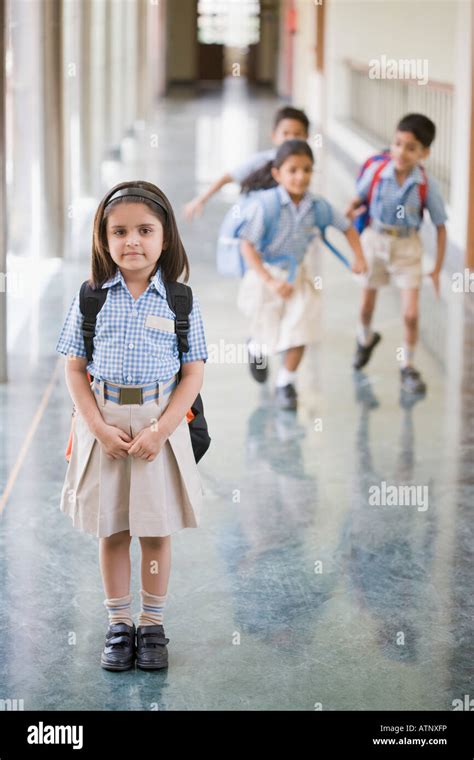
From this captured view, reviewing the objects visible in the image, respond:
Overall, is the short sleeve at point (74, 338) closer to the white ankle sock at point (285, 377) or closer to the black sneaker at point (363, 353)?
the white ankle sock at point (285, 377)

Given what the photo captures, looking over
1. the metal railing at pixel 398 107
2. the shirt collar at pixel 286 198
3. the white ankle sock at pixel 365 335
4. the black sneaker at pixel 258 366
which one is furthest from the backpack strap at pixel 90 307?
the metal railing at pixel 398 107

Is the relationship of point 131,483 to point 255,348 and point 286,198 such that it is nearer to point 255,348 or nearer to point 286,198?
point 286,198

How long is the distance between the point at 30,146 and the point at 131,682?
6106 millimetres

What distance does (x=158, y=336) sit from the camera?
3.19m

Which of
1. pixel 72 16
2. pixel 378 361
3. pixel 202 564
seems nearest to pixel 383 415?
pixel 378 361

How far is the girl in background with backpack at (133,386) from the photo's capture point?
314cm

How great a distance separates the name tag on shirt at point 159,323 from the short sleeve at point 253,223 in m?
2.31

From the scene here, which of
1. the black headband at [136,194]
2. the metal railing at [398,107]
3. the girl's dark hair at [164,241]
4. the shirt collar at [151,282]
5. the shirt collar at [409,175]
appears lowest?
the shirt collar at [151,282]

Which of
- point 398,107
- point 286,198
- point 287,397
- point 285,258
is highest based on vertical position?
point 398,107

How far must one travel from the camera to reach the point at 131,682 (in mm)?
3229

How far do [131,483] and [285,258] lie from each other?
2.62 metres

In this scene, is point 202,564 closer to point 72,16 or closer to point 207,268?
point 207,268

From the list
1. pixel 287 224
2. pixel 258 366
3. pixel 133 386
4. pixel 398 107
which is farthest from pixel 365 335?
pixel 398 107

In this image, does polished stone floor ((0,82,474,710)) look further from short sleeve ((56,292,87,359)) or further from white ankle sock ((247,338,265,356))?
short sleeve ((56,292,87,359))
